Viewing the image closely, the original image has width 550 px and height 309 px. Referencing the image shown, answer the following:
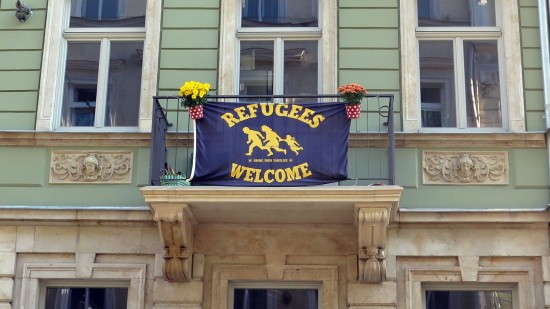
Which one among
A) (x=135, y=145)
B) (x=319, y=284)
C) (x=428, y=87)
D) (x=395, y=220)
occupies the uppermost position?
(x=428, y=87)

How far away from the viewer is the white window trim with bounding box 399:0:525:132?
12.2 meters

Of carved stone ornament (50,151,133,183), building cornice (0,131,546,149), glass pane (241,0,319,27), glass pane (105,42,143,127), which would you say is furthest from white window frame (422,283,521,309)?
glass pane (105,42,143,127)

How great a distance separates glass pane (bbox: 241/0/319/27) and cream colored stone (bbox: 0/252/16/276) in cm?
427

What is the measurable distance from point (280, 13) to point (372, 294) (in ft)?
13.3

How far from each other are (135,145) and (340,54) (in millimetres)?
2889

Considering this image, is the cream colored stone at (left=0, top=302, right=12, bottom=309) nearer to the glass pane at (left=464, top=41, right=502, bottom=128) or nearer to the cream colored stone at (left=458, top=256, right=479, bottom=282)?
the cream colored stone at (left=458, top=256, right=479, bottom=282)

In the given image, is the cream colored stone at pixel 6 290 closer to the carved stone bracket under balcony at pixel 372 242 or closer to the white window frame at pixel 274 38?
the white window frame at pixel 274 38

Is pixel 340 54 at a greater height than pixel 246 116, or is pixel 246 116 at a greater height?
pixel 340 54

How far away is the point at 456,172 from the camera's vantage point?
11.9 m

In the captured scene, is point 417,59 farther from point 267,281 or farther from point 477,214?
point 267,281

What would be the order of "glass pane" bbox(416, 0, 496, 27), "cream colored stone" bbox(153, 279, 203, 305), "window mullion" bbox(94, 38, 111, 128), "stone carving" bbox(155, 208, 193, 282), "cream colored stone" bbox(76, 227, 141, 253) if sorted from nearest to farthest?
"stone carving" bbox(155, 208, 193, 282) → "cream colored stone" bbox(153, 279, 203, 305) → "cream colored stone" bbox(76, 227, 141, 253) → "window mullion" bbox(94, 38, 111, 128) → "glass pane" bbox(416, 0, 496, 27)

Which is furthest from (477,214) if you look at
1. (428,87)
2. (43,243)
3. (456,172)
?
(43,243)

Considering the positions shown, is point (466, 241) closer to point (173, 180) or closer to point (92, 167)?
point (173, 180)

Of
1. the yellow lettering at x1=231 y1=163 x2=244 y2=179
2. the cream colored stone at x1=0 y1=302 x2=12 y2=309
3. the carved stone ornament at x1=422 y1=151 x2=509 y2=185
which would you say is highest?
the carved stone ornament at x1=422 y1=151 x2=509 y2=185
